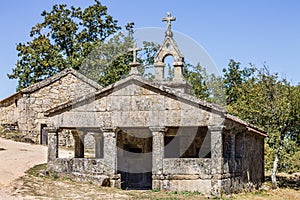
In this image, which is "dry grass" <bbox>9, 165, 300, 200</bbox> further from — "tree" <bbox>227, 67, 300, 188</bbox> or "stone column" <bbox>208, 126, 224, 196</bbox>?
"tree" <bbox>227, 67, 300, 188</bbox>

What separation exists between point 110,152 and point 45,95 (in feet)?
38.3

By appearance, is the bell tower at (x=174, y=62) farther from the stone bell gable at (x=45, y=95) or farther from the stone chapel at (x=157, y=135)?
the stone bell gable at (x=45, y=95)

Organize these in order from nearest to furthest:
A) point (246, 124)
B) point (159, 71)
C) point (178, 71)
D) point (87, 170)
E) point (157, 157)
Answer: point (157, 157) → point (87, 170) → point (246, 124) → point (159, 71) → point (178, 71)

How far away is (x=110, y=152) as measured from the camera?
60.1 feet

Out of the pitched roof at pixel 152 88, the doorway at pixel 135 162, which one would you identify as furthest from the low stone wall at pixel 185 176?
the doorway at pixel 135 162

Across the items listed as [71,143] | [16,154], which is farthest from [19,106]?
[16,154]

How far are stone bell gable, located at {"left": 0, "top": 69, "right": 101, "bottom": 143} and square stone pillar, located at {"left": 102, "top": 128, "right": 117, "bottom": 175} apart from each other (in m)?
10.6

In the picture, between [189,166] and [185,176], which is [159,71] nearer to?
[189,166]

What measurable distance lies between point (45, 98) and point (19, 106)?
1.68 meters

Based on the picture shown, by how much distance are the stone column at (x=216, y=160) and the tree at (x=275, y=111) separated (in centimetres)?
925

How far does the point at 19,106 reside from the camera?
29219 millimetres

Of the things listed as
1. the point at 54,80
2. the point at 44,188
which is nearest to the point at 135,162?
the point at 44,188

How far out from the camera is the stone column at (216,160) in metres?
17.3

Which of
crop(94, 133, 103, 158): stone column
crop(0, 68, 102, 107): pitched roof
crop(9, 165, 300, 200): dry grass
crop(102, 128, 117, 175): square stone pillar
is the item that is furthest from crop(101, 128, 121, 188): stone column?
crop(0, 68, 102, 107): pitched roof
